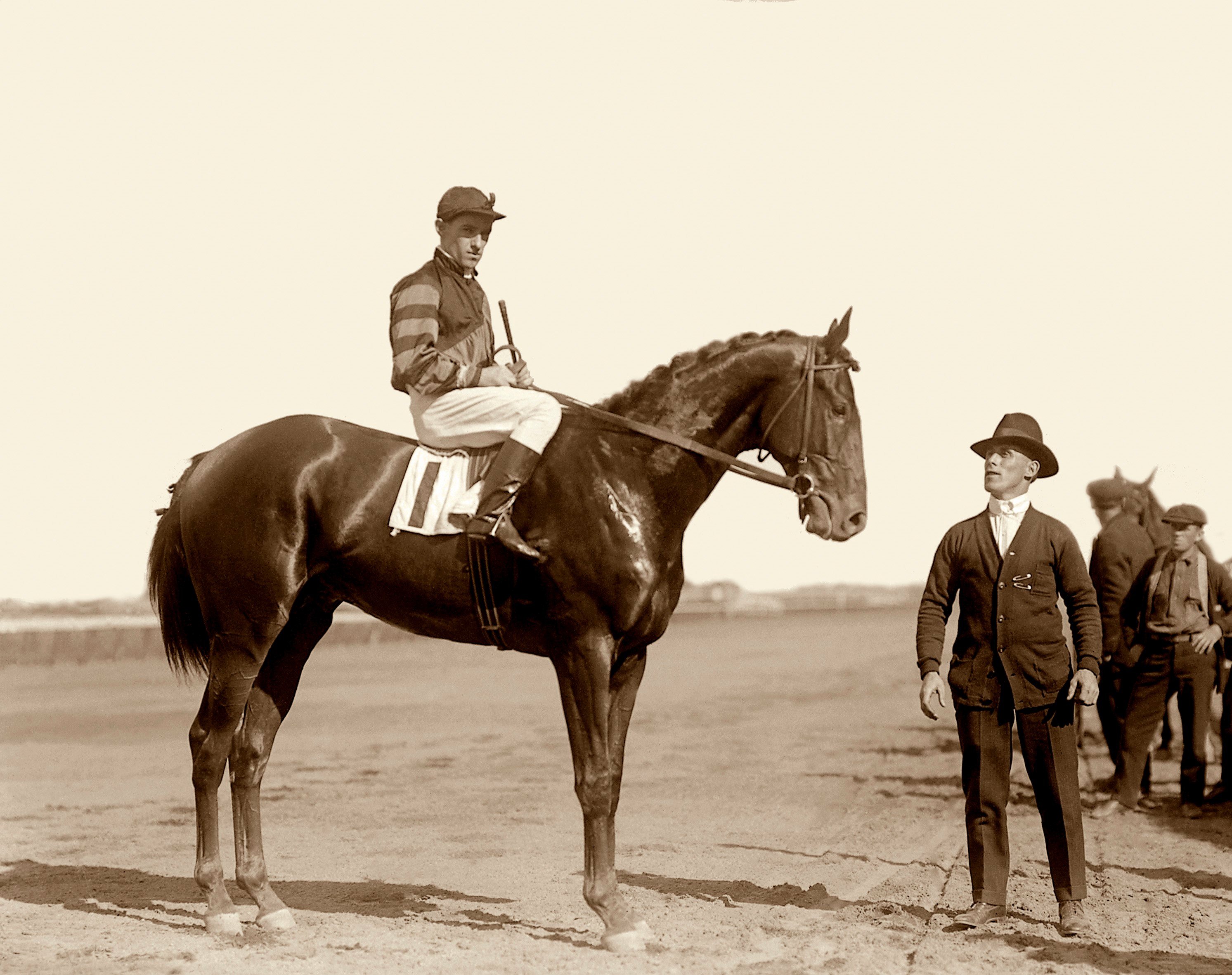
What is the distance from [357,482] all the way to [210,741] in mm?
1497

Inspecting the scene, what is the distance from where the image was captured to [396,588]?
6520 millimetres

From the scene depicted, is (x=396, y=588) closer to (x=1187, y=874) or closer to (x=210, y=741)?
(x=210, y=741)

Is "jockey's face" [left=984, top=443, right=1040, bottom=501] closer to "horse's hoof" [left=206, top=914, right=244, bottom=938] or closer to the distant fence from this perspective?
"horse's hoof" [left=206, top=914, right=244, bottom=938]

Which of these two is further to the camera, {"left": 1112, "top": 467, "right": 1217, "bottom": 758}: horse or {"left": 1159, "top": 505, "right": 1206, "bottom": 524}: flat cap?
{"left": 1112, "top": 467, "right": 1217, "bottom": 758}: horse

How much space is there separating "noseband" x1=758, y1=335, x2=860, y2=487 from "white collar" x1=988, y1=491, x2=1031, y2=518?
37.3 inches

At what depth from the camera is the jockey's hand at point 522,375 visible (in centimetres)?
654

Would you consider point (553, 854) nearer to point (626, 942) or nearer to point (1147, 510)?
point (626, 942)

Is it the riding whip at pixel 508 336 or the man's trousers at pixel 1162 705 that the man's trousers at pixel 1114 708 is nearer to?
the man's trousers at pixel 1162 705

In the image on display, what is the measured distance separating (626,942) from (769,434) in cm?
240

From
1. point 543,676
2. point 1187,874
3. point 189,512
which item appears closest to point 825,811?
point 1187,874

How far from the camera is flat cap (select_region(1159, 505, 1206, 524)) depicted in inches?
380

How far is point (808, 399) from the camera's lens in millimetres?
6180

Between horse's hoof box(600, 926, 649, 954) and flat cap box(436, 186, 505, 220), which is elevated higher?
flat cap box(436, 186, 505, 220)

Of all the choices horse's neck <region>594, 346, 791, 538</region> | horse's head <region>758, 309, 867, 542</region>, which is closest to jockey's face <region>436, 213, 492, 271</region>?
horse's neck <region>594, 346, 791, 538</region>
